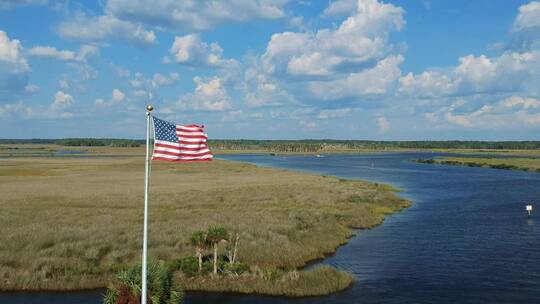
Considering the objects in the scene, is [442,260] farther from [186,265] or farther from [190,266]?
[186,265]

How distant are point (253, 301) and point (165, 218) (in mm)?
20583

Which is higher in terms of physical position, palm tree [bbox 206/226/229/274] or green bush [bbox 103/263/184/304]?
palm tree [bbox 206/226/229/274]

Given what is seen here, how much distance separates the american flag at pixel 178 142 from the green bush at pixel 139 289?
6.74 m

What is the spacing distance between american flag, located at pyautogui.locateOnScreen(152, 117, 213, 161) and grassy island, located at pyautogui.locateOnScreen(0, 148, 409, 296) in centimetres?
1252

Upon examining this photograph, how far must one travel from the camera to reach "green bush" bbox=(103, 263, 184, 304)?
20625mm

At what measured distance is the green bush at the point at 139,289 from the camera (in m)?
20.6

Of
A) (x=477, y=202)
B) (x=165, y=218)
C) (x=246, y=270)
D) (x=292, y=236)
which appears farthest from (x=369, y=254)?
(x=477, y=202)

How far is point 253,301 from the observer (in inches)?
1041

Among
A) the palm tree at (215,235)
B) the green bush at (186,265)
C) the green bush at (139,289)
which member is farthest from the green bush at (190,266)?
the green bush at (139,289)

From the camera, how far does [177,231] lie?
38.0 m

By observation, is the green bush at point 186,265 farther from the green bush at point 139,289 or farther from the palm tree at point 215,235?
the green bush at point 139,289

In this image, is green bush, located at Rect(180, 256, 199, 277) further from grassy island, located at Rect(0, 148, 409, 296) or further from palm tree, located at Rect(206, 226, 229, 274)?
palm tree, located at Rect(206, 226, 229, 274)

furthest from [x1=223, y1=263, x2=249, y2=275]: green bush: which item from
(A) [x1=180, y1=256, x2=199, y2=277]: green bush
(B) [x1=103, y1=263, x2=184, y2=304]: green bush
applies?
(B) [x1=103, y1=263, x2=184, y2=304]: green bush

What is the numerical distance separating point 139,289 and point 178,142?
7.11 metres
